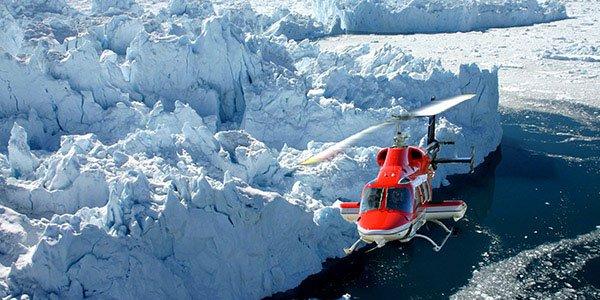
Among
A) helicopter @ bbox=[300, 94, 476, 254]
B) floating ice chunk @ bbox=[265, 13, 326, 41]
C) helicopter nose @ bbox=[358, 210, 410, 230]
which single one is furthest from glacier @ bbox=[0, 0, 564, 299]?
floating ice chunk @ bbox=[265, 13, 326, 41]

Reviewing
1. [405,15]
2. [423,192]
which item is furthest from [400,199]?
[405,15]

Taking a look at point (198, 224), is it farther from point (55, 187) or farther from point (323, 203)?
point (323, 203)

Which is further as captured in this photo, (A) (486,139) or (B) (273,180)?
(A) (486,139)

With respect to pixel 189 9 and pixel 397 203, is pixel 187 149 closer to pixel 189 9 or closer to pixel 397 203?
pixel 397 203

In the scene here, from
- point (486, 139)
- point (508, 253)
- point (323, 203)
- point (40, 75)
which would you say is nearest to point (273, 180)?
point (323, 203)

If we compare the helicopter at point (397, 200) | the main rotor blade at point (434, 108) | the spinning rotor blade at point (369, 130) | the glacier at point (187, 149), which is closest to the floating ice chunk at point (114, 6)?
the glacier at point (187, 149)

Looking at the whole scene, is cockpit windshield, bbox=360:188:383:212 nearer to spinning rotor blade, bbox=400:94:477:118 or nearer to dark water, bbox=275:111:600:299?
spinning rotor blade, bbox=400:94:477:118
